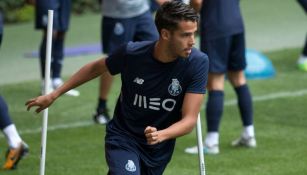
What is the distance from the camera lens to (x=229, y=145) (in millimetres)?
8344

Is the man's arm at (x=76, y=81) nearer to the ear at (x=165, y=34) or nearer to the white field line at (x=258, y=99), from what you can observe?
the ear at (x=165, y=34)

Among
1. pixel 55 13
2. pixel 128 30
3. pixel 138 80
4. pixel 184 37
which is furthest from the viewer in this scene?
pixel 55 13

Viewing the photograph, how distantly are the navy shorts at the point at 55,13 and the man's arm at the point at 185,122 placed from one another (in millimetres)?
4692

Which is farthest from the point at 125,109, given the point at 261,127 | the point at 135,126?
the point at 261,127

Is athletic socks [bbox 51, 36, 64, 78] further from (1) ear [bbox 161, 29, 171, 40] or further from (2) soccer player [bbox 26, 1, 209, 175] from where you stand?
(1) ear [bbox 161, 29, 171, 40]

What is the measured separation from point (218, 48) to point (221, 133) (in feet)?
3.83

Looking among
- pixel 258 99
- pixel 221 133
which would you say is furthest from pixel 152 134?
pixel 258 99

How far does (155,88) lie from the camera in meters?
5.77

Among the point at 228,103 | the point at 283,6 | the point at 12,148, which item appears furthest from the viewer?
the point at 283,6

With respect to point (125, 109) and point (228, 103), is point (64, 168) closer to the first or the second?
point (125, 109)

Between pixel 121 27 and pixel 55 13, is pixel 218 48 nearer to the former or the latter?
pixel 121 27

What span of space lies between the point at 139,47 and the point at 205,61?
441mm

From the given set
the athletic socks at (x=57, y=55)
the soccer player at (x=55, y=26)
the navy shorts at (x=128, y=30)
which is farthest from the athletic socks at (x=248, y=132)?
the athletic socks at (x=57, y=55)

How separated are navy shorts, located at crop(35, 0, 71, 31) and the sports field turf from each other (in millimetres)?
875
